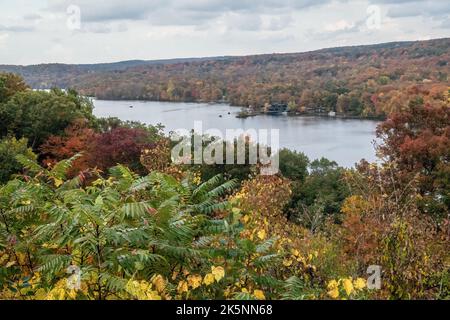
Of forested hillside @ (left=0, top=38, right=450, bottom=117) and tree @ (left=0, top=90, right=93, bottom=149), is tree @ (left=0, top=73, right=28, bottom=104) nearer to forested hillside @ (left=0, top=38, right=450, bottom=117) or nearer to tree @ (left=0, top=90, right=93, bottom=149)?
tree @ (left=0, top=90, right=93, bottom=149)

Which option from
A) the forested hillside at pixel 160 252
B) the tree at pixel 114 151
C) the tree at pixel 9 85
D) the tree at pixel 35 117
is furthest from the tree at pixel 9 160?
the forested hillside at pixel 160 252

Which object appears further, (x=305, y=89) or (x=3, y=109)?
(x=305, y=89)

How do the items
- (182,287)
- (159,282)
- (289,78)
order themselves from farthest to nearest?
(289,78) → (182,287) → (159,282)

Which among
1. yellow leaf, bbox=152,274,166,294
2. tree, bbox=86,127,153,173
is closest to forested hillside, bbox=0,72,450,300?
yellow leaf, bbox=152,274,166,294

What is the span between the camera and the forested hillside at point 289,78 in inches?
3359

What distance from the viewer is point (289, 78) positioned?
135 m

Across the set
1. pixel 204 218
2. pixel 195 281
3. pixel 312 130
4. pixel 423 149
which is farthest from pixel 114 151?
pixel 312 130

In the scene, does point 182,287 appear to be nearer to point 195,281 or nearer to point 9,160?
point 195,281

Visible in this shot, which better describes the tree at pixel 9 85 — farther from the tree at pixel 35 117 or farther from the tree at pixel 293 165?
the tree at pixel 293 165

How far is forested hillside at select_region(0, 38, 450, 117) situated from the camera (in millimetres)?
85325

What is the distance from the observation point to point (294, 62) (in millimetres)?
170625
